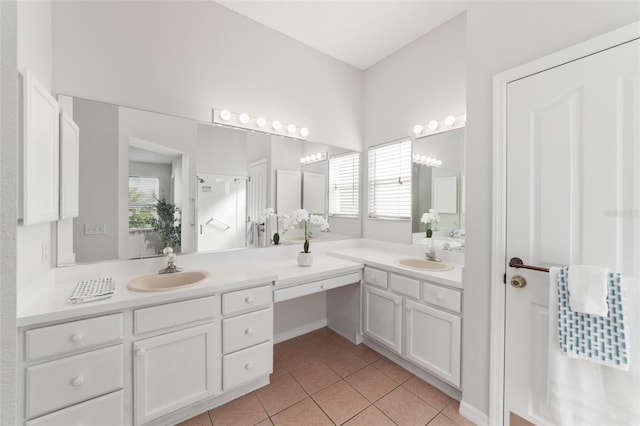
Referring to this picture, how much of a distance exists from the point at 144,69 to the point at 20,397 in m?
1.99

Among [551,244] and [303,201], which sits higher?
[303,201]

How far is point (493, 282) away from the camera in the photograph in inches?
57.2

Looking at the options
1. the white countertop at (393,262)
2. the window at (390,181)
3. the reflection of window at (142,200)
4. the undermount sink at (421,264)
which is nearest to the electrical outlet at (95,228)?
the reflection of window at (142,200)

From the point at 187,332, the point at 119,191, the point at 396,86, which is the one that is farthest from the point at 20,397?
the point at 396,86

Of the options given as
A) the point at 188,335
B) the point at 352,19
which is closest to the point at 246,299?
the point at 188,335

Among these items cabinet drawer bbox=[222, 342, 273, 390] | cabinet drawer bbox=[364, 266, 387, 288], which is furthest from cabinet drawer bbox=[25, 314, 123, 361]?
cabinet drawer bbox=[364, 266, 387, 288]

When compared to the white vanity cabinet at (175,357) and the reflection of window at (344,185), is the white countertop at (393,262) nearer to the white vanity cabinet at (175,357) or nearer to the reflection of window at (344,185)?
the reflection of window at (344,185)

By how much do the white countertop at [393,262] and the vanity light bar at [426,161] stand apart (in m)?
0.91

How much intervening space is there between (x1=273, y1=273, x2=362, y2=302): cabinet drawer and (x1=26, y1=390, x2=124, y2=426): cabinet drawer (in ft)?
3.19

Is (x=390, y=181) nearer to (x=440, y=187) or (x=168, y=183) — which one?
(x=440, y=187)

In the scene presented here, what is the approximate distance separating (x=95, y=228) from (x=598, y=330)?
9.06ft

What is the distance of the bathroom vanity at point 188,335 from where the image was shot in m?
1.17

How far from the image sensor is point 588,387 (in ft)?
3.61

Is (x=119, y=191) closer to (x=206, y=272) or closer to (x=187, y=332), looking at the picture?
(x=206, y=272)
